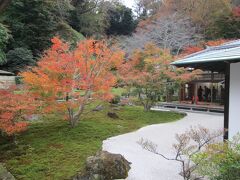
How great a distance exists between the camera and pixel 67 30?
28.8 meters

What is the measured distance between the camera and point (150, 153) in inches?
362

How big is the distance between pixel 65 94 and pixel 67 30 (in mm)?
18456

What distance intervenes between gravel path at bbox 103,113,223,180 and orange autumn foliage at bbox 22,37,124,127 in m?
2.24

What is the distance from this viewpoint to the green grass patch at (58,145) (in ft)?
26.6

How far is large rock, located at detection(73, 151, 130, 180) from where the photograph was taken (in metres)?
7.04

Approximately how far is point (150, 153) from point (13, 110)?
15.8 ft

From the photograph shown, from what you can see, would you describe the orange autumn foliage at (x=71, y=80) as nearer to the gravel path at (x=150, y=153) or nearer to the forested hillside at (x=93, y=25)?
the gravel path at (x=150, y=153)

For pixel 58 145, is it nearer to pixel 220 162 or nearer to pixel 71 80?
pixel 71 80

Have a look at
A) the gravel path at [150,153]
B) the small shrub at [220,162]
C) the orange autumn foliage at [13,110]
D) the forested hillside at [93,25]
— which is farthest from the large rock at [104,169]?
the forested hillside at [93,25]

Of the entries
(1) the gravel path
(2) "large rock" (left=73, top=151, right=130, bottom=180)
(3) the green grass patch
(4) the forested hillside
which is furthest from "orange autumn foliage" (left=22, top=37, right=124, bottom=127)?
(4) the forested hillside

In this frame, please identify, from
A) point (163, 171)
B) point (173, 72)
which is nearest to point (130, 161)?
point (163, 171)

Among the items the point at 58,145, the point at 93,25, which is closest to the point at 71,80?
the point at 58,145

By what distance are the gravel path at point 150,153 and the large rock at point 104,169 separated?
0.30 meters

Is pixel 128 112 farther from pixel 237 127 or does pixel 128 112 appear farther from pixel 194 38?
pixel 194 38
